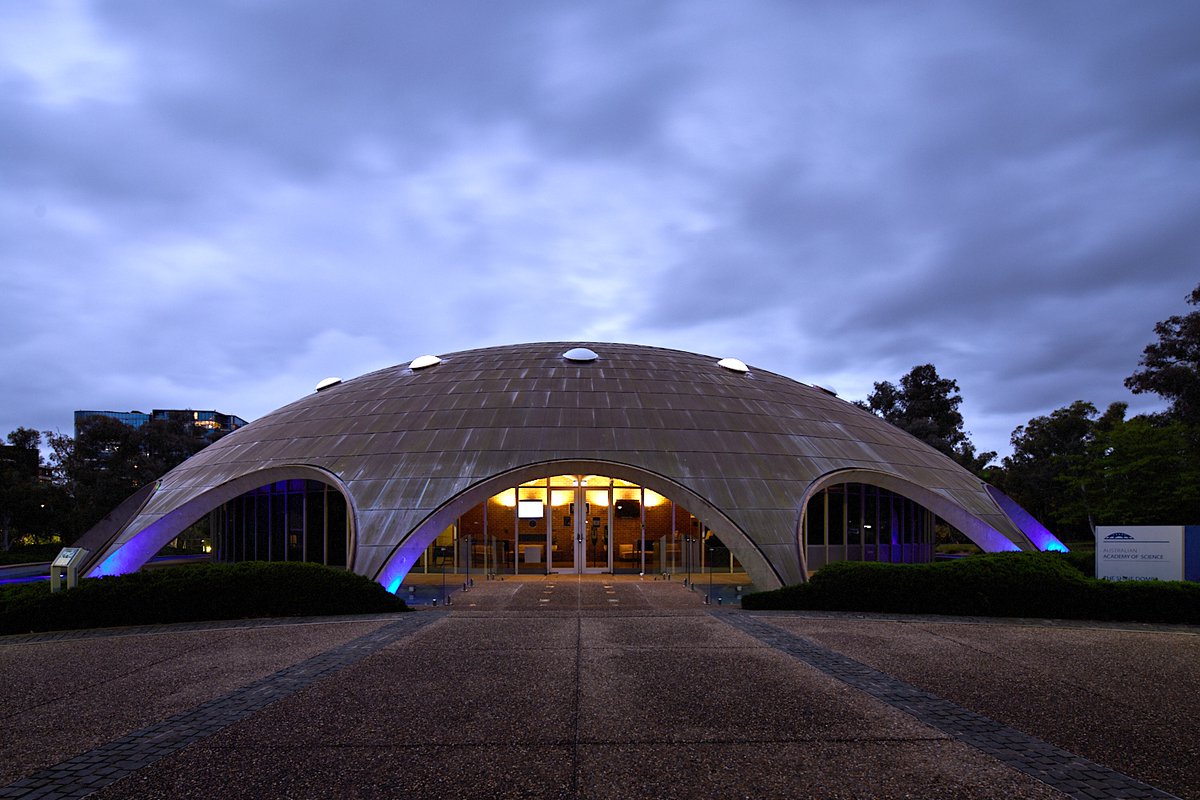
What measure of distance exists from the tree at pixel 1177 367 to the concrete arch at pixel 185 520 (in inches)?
1483

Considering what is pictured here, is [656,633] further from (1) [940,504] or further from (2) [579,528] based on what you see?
(1) [940,504]

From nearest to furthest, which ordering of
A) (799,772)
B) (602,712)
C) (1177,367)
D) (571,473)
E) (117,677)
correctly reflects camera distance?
1. (799,772)
2. (602,712)
3. (117,677)
4. (571,473)
5. (1177,367)

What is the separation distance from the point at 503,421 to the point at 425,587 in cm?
533

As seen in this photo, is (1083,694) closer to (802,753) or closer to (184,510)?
(802,753)

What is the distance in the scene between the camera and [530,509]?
20641mm

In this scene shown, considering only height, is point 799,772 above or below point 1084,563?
above

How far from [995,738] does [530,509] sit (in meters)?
15.2

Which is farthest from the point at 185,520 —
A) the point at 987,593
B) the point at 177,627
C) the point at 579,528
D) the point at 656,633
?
the point at 987,593

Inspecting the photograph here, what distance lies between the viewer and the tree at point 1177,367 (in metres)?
31.9

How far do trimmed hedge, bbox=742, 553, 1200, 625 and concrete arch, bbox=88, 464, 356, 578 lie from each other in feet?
38.1

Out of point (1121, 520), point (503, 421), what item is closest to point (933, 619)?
point (503, 421)

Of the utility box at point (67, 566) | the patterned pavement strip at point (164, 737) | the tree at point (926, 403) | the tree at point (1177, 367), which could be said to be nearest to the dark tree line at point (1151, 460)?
the tree at point (1177, 367)

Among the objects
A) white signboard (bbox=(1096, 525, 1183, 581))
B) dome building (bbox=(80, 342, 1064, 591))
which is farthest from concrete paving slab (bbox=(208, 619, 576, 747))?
white signboard (bbox=(1096, 525, 1183, 581))

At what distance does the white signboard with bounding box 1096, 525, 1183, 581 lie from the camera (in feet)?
50.7
